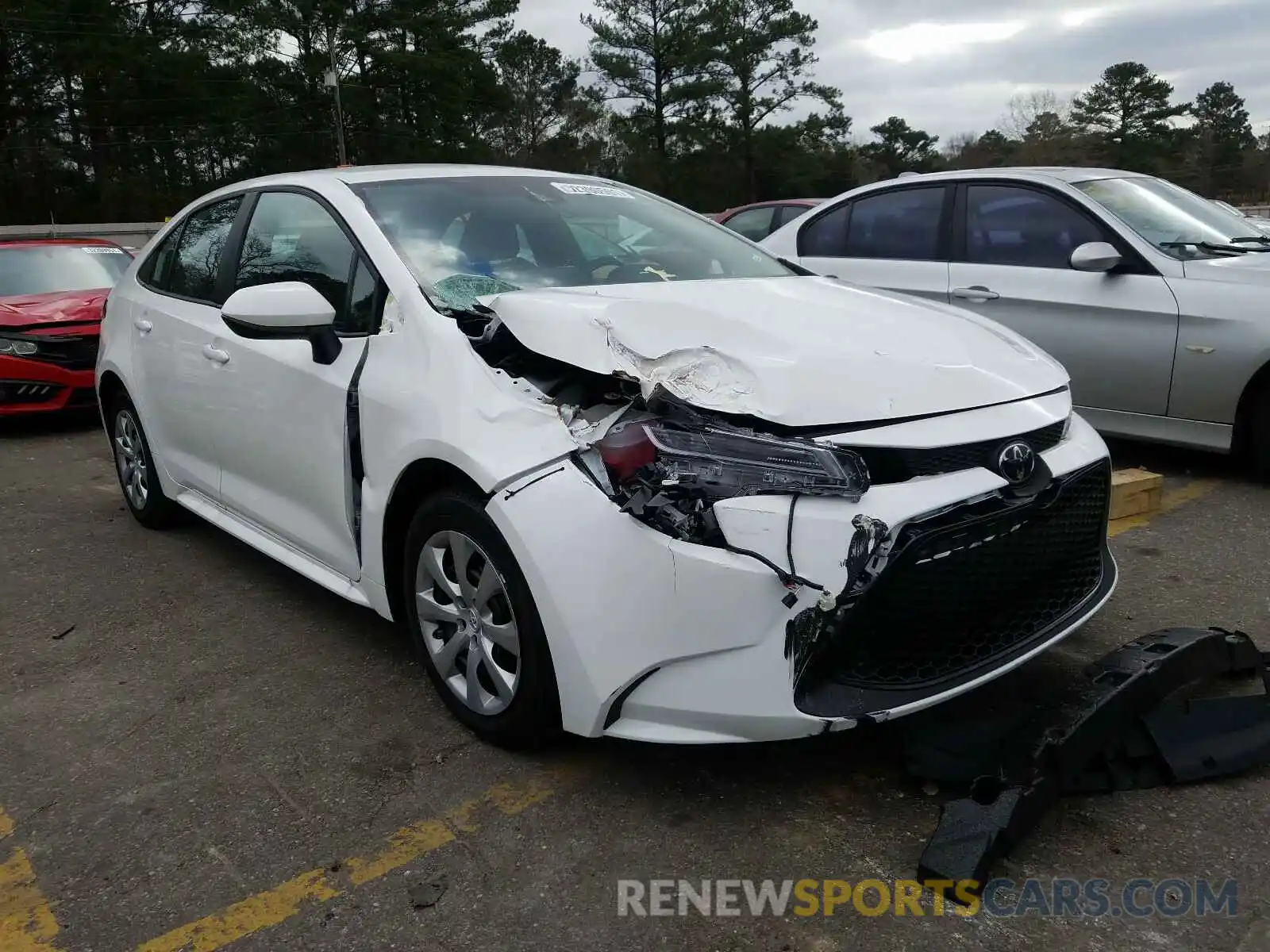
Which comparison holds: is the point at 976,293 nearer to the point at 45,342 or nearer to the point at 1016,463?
the point at 1016,463

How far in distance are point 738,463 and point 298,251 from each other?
1.99 meters

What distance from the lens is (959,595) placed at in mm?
2346

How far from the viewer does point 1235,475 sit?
5.26m

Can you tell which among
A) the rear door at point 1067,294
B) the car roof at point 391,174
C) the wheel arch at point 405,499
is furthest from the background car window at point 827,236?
the wheel arch at point 405,499

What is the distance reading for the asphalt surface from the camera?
214 centimetres

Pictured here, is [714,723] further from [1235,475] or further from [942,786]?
[1235,475]

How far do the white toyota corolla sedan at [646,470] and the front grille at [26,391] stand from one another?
4.74 metres

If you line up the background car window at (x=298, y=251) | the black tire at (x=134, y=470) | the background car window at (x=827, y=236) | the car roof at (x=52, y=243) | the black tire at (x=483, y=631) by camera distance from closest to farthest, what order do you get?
the black tire at (x=483, y=631) < the background car window at (x=298, y=251) < the black tire at (x=134, y=470) < the background car window at (x=827, y=236) < the car roof at (x=52, y=243)

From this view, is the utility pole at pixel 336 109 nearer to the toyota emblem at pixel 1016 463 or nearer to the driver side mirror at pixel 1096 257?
the driver side mirror at pixel 1096 257

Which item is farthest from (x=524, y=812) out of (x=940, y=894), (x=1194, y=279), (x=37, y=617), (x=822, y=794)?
(x=1194, y=279)

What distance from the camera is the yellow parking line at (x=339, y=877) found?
2.15m

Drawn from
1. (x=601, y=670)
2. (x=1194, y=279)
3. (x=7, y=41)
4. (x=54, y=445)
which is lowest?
(x=54, y=445)

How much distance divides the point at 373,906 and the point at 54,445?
20.1 feet

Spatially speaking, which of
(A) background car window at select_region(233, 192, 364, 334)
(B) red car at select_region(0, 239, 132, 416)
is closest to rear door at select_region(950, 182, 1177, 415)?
(A) background car window at select_region(233, 192, 364, 334)
